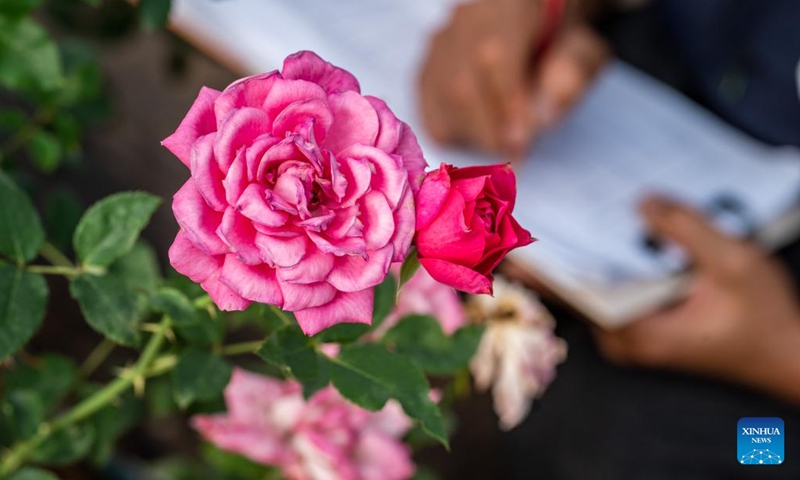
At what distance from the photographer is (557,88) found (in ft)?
2.86

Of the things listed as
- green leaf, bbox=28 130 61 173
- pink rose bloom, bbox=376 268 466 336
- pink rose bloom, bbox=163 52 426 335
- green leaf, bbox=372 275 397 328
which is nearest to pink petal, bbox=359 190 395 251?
pink rose bloom, bbox=163 52 426 335

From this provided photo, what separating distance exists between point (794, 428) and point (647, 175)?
31cm

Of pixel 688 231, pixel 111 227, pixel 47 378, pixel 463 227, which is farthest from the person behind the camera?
pixel 688 231

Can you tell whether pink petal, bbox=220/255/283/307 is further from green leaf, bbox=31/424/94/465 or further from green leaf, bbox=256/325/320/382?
green leaf, bbox=31/424/94/465

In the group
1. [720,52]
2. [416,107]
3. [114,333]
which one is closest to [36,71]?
[114,333]

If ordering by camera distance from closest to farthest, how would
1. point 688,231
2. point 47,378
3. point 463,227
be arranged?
point 463,227
point 47,378
point 688,231

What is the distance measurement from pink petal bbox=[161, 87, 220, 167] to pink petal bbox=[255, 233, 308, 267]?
0.11ft

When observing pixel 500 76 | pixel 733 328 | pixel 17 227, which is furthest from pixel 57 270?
pixel 733 328

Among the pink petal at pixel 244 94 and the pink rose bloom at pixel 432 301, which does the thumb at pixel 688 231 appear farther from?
the pink petal at pixel 244 94

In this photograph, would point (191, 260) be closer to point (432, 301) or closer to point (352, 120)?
point (352, 120)

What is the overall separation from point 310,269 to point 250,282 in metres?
0.02

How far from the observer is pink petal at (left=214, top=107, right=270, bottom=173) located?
228mm

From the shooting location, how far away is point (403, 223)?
234mm

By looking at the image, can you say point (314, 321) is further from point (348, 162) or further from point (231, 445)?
point (231, 445)
